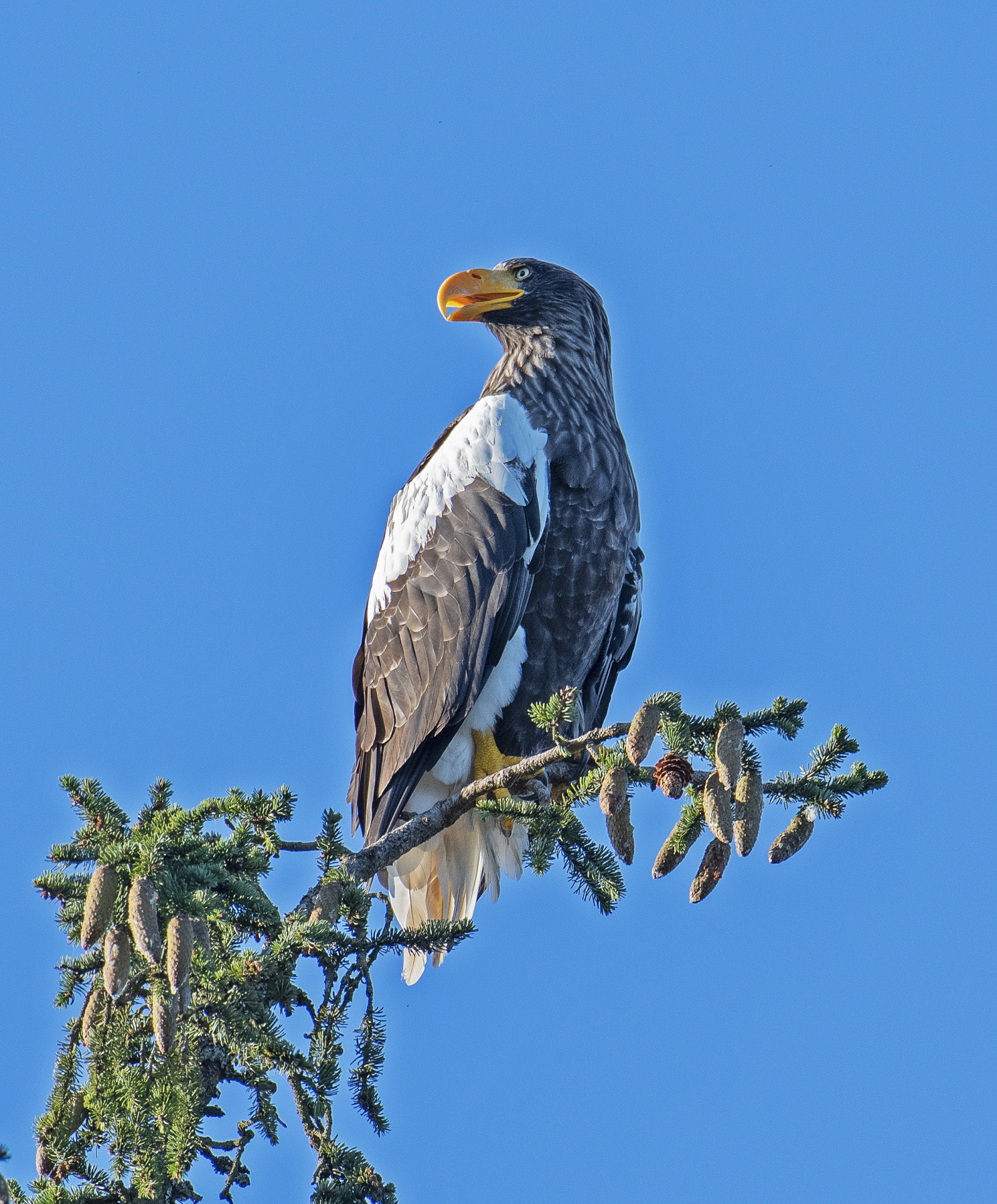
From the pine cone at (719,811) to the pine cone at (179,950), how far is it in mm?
1107

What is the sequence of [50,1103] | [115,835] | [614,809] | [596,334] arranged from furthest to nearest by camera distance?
[596,334]
[614,809]
[50,1103]
[115,835]

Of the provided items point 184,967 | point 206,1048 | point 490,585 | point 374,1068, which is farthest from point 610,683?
point 184,967

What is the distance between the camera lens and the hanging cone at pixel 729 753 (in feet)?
8.89

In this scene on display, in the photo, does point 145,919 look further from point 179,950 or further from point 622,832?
point 622,832

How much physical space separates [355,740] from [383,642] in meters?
0.43

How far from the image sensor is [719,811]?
2.71 m

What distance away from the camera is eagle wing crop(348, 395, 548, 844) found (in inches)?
185

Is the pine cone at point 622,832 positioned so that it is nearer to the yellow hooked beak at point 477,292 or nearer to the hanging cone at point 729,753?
the hanging cone at point 729,753

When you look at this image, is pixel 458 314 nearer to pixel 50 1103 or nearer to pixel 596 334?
pixel 596 334

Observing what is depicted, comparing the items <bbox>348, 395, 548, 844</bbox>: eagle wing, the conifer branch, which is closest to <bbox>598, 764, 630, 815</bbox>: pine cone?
the conifer branch

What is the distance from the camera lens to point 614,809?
2865 millimetres

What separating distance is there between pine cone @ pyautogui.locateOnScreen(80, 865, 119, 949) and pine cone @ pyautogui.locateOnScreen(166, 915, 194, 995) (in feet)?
0.38

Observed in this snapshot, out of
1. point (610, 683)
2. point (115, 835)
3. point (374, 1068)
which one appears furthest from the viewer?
point (610, 683)

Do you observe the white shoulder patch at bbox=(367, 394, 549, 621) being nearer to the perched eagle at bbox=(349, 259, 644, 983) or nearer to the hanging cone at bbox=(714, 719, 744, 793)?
the perched eagle at bbox=(349, 259, 644, 983)
